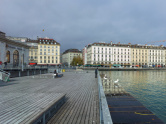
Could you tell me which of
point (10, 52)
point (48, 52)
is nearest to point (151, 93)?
point (10, 52)

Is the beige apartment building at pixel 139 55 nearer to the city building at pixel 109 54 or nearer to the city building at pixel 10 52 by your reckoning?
the city building at pixel 109 54

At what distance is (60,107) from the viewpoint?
24.3 feet

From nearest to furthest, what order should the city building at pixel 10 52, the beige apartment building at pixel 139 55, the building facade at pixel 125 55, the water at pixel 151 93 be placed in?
the water at pixel 151 93 → the city building at pixel 10 52 → the building facade at pixel 125 55 → the beige apartment building at pixel 139 55

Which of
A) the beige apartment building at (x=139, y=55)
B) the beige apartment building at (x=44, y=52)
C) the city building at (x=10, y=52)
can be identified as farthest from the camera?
the beige apartment building at (x=139, y=55)

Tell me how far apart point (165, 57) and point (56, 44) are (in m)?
102

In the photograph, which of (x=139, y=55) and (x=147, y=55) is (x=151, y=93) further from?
(x=147, y=55)

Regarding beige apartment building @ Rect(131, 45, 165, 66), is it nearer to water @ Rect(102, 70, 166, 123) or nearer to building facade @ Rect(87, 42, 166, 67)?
building facade @ Rect(87, 42, 166, 67)

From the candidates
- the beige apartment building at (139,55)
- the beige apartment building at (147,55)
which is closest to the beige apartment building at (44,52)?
the beige apartment building at (139,55)

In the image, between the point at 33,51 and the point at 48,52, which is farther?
the point at 48,52

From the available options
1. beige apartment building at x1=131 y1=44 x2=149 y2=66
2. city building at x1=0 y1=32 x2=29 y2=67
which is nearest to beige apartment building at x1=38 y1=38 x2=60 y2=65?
city building at x1=0 y1=32 x2=29 y2=67

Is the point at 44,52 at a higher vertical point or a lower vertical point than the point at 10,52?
higher

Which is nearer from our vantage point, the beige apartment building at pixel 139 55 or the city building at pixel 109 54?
the city building at pixel 109 54

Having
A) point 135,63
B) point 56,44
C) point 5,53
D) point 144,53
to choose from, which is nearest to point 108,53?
point 135,63

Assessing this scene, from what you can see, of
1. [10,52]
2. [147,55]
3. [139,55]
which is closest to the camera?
[10,52]
